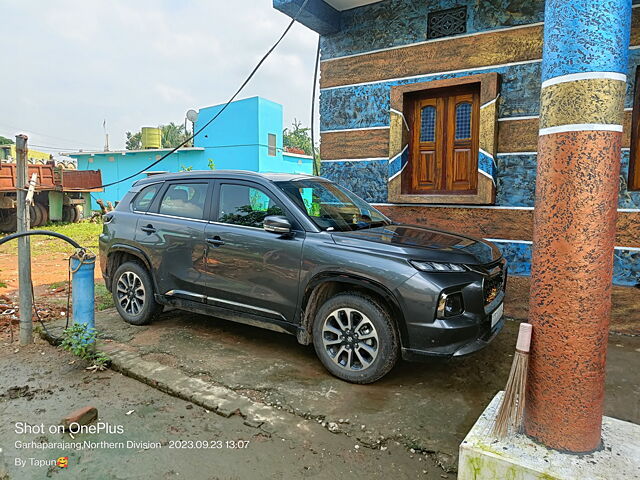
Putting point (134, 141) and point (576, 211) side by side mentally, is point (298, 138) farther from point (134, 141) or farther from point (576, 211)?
point (576, 211)

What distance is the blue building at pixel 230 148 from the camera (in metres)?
20.9

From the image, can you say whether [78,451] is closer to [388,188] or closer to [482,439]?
[482,439]

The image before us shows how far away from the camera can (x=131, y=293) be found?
516 cm

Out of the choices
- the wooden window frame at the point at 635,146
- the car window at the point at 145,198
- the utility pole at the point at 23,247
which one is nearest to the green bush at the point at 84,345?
the utility pole at the point at 23,247

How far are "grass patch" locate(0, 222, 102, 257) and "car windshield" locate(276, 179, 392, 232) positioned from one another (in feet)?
26.9

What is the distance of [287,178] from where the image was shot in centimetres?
457

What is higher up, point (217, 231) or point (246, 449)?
point (217, 231)

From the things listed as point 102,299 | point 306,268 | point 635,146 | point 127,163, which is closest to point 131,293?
point 102,299

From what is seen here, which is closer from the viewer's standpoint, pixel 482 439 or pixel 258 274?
pixel 482 439

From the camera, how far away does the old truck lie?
14812mm

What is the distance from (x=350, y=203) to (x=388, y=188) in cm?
174

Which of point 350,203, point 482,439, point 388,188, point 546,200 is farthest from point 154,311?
point 546,200

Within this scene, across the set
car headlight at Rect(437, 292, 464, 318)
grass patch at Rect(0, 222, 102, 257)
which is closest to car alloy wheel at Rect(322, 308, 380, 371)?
car headlight at Rect(437, 292, 464, 318)

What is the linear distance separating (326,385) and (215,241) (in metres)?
1.76
